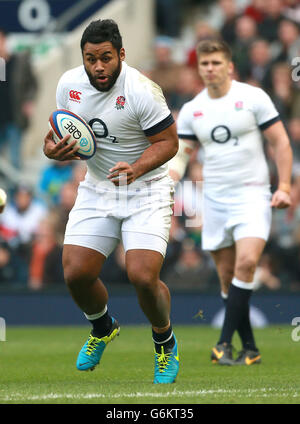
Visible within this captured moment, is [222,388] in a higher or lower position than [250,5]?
lower

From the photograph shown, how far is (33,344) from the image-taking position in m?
10.6

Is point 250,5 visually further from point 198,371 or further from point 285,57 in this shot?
point 198,371

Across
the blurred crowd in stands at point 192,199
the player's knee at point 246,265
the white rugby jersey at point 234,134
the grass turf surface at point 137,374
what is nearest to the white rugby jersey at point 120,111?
the grass turf surface at point 137,374

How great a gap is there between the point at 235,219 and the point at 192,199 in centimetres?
477

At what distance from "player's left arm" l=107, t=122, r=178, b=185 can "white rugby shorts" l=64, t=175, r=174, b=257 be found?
280mm

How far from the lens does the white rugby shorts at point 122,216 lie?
6613 millimetres

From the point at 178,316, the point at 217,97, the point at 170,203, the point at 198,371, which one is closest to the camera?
the point at 170,203

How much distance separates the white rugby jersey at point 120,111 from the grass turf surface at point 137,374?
1499 millimetres

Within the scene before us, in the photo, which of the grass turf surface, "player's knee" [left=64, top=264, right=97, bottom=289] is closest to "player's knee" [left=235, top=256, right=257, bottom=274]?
the grass turf surface

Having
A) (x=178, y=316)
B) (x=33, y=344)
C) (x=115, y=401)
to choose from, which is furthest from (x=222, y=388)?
(x=178, y=316)

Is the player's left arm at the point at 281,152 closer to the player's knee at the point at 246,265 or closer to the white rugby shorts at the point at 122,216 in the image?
the player's knee at the point at 246,265

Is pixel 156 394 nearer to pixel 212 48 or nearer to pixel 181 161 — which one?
pixel 181 161

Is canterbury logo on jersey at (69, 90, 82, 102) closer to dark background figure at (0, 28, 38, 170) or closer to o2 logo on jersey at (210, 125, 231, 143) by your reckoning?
o2 logo on jersey at (210, 125, 231, 143)

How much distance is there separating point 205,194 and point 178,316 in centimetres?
425
